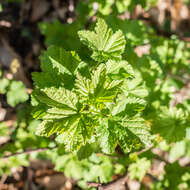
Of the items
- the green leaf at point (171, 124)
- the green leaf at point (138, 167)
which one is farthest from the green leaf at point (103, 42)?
the green leaf at point (138, 167)

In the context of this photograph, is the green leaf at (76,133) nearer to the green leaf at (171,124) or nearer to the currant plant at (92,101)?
the currant plant at (92,101)

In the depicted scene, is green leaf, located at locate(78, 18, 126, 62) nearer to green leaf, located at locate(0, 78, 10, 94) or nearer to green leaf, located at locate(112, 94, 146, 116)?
green leaf, located at locate(112, 94, 146, 116)

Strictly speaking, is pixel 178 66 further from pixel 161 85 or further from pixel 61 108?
pixel 61 108

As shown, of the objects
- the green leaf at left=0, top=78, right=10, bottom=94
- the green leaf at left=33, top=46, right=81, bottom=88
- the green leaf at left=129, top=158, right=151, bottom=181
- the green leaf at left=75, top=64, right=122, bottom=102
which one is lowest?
the green leaf at left=129, top=158, right=151, bottom=181

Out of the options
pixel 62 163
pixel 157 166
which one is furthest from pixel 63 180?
pixel 157 166

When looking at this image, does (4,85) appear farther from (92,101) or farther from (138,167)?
(138,167)

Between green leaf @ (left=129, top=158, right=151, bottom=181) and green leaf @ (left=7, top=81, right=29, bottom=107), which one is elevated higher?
green leaf @ (left=7, top=81, right=29, bottom=107)

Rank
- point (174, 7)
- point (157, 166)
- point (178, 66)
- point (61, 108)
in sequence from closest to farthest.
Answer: point (61, 108)
point (178, 66)
point (157, 166)
point (174, 7)

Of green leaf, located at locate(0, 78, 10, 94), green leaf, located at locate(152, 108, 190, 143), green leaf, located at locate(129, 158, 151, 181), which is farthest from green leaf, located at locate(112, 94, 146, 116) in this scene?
green leaf, located at locate(0, 78, 10, 94)
